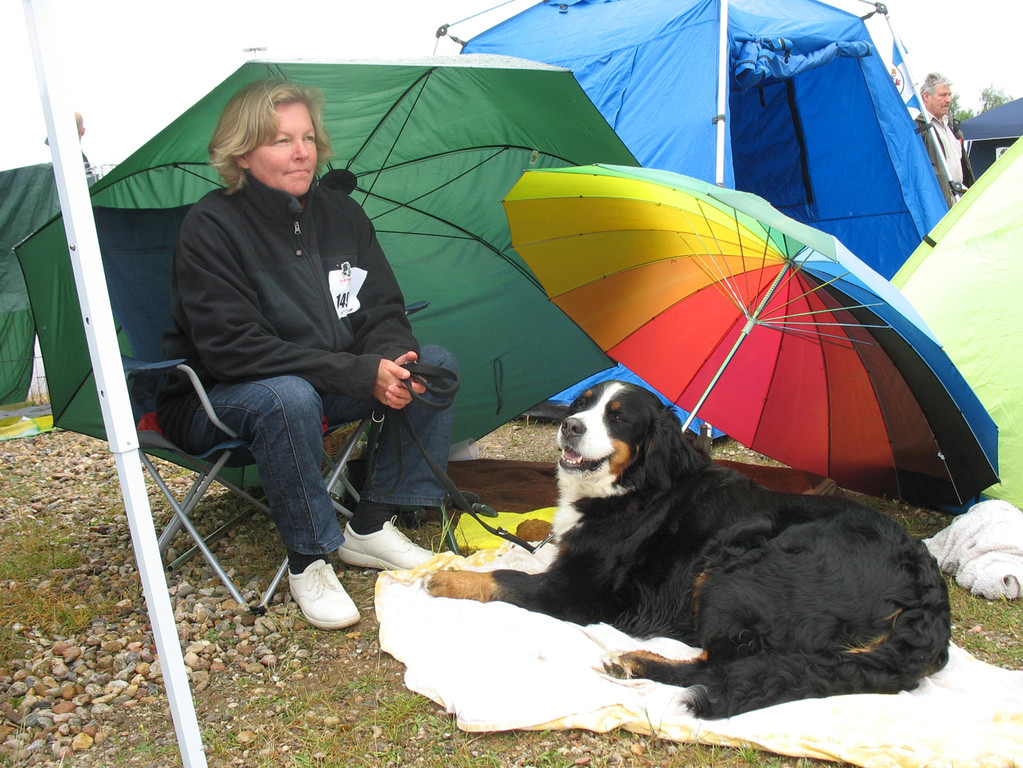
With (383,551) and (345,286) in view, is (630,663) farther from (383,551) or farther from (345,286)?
(345,286)

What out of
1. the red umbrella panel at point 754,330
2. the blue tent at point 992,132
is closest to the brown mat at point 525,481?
the red umbrella panel at point 754,330

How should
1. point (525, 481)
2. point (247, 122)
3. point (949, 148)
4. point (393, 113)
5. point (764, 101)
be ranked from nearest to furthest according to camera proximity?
point (247, 122) → point (393, 113) → point (525, 481) → point (764, 101) → point (949, 148)

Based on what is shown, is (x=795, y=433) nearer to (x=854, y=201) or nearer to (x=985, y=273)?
(x=985, y=273)

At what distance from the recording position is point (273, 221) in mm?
2703

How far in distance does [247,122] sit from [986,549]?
288 cm

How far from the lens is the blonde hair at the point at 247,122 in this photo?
260 cm

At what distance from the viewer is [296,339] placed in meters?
2.69

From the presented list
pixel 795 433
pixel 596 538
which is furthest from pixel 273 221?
pixel 795 433

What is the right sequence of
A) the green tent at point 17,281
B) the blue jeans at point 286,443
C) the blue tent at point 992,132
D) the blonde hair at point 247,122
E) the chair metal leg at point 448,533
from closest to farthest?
1. the blue jeans at point 286,443
2. the green tent at point 17,281
3. the blonde hair at point 247,122
4. the chair metal leg at point 448,533
5. the blue tent at point 992,132

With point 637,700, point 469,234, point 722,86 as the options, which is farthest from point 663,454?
point 722,86

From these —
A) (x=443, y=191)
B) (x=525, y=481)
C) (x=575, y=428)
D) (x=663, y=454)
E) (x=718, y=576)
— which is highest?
(x=443, y=191)

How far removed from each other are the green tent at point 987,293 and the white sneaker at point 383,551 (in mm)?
2309

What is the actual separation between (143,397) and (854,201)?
16.4 ft

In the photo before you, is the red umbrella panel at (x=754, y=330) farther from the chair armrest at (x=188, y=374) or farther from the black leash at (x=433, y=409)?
the chair armrest at (x=188, y=374)
